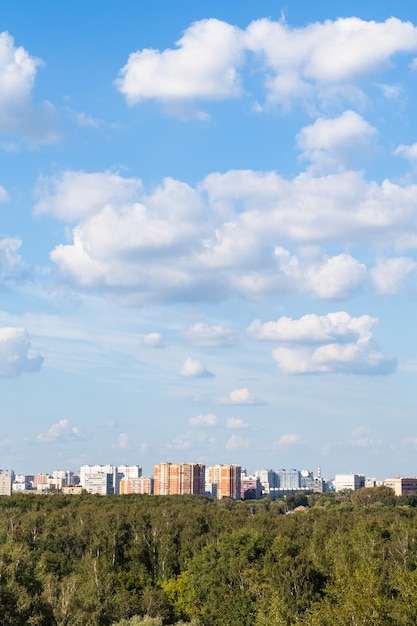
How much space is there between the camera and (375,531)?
79.8 meters

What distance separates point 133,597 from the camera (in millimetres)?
71875

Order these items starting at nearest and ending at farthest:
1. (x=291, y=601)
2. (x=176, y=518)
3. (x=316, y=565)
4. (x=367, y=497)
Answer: (x=291, y=601) → (x=316, y=565) → (x=176, y=518) → (x=367, y=497)

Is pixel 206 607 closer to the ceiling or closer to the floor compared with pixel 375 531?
closer to the floor

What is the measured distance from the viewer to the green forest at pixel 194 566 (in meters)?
44.8

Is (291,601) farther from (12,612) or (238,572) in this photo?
(12,612)

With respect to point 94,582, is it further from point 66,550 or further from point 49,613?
point 66,550

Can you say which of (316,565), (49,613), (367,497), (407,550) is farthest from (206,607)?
(367,497)

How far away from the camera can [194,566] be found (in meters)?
75.7

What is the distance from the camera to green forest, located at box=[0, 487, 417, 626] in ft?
147

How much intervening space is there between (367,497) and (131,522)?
8154 cm

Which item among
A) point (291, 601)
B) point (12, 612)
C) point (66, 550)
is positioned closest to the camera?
point (12, 612)

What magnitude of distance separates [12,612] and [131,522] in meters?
45.4

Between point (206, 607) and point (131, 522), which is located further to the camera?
point (131, 522)

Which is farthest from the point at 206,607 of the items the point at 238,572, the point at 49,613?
the point at 49,613
